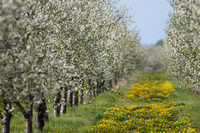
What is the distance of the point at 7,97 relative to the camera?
8656mm

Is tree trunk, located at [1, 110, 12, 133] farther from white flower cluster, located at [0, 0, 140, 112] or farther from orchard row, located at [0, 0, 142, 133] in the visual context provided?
white flower cluster, located at [0, 0, 140, 112]

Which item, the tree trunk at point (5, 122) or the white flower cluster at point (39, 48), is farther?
the tree trunk at point (5, 122)

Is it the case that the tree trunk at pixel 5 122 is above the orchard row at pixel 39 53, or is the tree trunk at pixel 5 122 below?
below

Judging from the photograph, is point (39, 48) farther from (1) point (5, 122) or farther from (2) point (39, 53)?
(1) point (5, 122)

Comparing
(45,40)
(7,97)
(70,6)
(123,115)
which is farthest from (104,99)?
(7,97)

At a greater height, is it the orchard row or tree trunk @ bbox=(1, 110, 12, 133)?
the orchard row

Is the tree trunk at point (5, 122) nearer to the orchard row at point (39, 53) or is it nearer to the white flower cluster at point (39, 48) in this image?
the orchard row at point (39, 53)

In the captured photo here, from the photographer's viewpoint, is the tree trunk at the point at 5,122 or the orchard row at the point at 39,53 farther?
the tree trunk at the point at 5,122

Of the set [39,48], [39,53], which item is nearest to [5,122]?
[39,48]

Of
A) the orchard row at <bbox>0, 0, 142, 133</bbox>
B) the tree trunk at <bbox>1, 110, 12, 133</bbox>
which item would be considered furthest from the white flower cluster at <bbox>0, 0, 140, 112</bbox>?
the tree trunk at <bbox>1, 110, 12, 133</bbox>

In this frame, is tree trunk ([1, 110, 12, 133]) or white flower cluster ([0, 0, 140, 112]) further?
tree trunk ([1, 110, 12, 133])

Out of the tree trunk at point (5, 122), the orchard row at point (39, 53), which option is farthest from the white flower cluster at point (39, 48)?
the tree trunk at point (5, 122)

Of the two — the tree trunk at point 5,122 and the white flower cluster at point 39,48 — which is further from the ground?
the white flower cluster at point 39,48

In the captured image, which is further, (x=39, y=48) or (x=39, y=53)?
(x=39, y=48)
